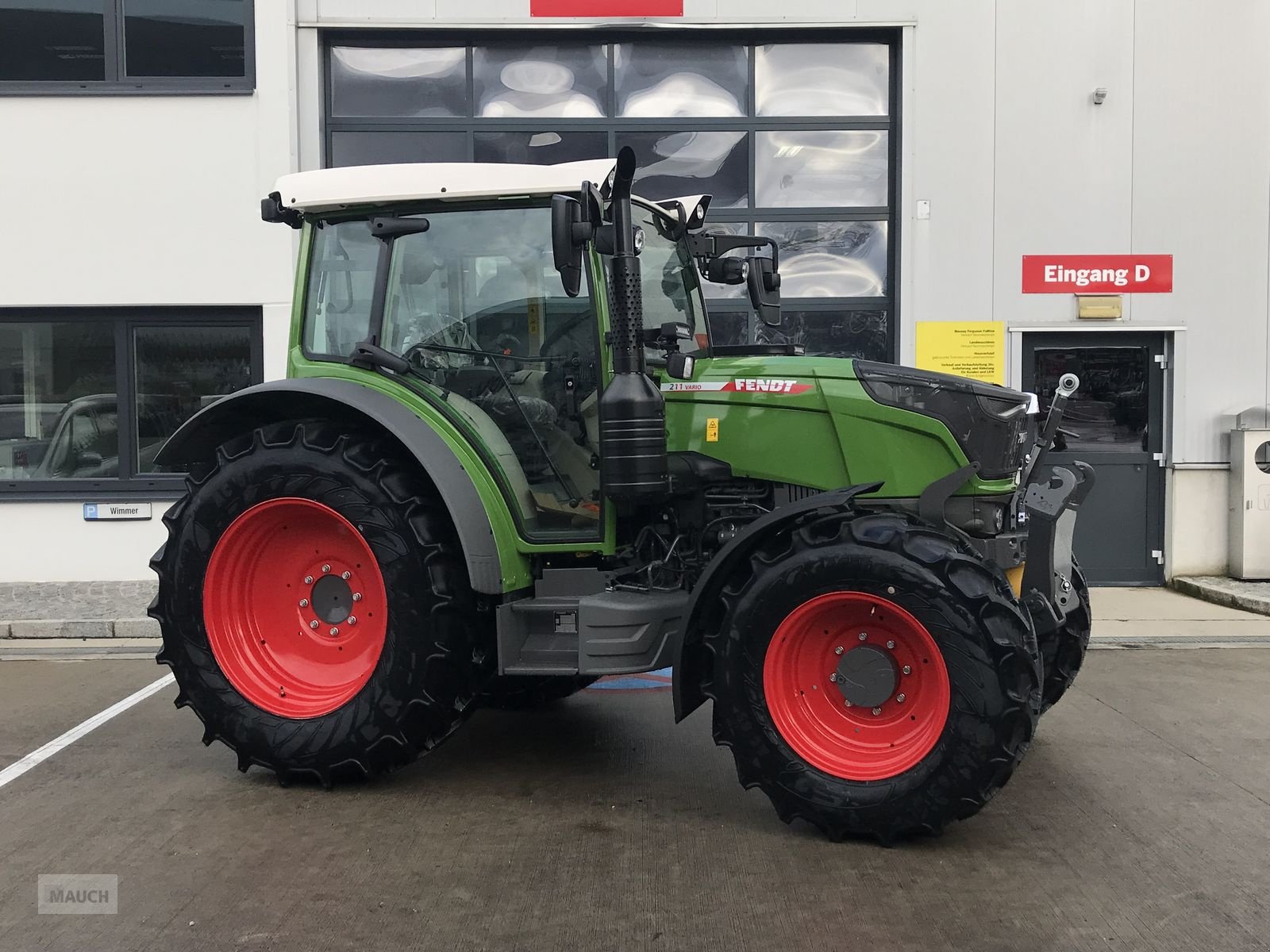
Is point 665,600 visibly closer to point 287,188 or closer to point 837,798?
point 837,798

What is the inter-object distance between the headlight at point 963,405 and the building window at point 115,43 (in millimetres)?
7348

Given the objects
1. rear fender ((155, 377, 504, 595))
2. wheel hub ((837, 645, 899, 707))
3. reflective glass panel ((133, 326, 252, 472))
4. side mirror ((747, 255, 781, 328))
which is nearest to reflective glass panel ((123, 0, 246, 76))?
reflective glass panel ((133, 326, 252, 472))

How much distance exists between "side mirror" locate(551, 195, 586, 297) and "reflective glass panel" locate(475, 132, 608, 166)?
20.0ft

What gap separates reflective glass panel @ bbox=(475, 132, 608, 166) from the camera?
995cm

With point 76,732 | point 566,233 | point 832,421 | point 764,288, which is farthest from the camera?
point 764,288

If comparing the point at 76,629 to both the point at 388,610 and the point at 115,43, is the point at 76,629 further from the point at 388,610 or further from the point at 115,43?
the point at 115,43

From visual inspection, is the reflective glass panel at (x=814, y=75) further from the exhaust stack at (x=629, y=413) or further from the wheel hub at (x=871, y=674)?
the wheel hub at (x=871, y=674)

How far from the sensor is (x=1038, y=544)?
14.9 feet

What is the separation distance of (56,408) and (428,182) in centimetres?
662

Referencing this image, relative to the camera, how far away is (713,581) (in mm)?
4164

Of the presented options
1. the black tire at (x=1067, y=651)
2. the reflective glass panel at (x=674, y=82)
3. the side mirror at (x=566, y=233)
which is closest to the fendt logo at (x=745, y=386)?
the side mirror at (x=566, y=233)

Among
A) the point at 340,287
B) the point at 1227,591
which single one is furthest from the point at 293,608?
the point at 1227,591

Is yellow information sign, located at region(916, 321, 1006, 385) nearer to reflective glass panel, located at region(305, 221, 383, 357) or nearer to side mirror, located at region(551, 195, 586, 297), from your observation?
reflective glass panel, located at region(305, 221, 383, 357)

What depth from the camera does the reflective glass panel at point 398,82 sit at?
9.93 meters
